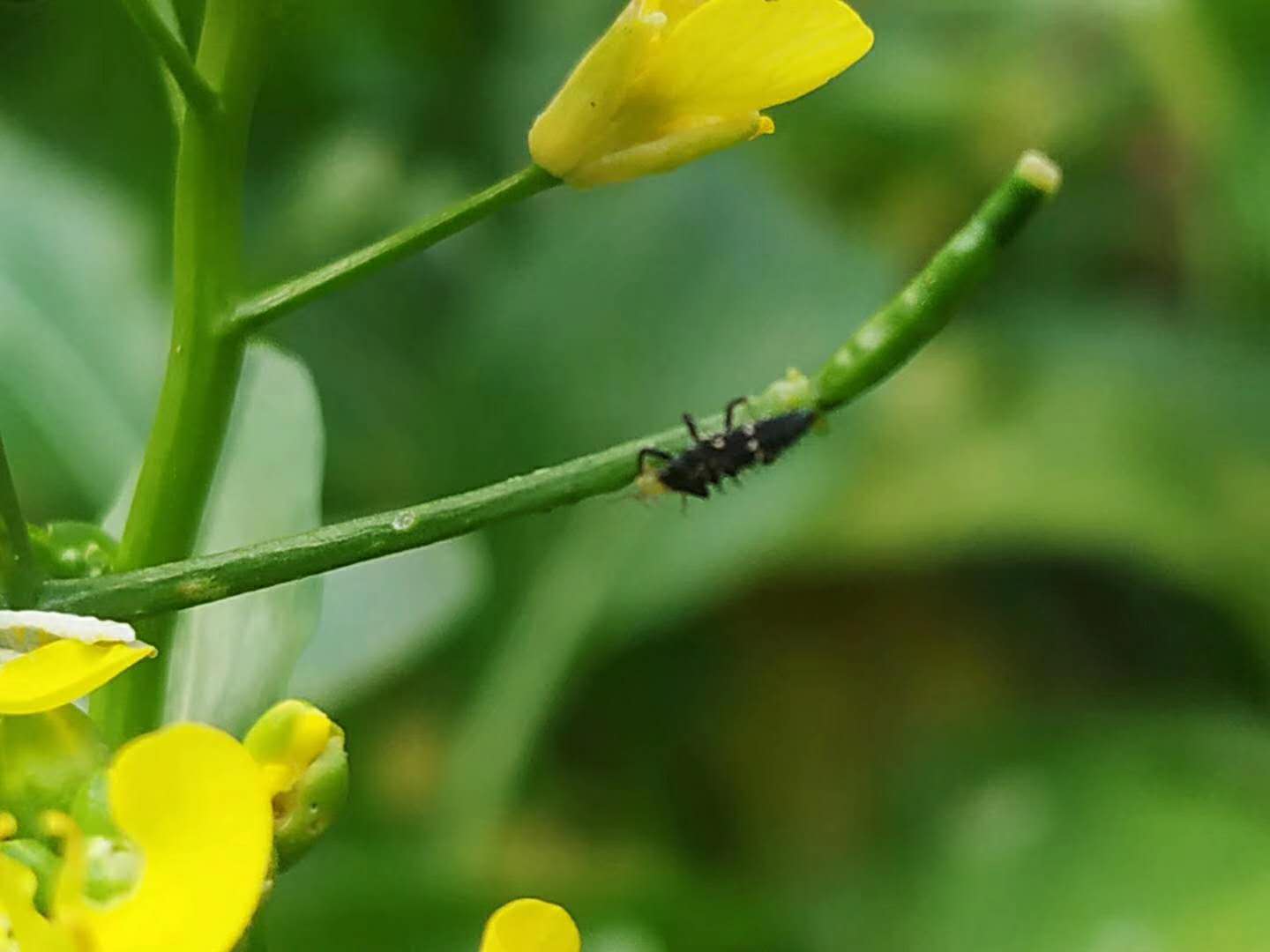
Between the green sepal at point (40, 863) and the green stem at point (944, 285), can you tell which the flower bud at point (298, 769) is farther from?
the green stem at point (944, 285)

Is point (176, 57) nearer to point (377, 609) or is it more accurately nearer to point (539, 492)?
point (539, 492)

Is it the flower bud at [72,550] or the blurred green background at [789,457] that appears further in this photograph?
the blurred green background at [789,457]

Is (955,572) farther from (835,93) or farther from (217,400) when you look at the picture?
(217,400)

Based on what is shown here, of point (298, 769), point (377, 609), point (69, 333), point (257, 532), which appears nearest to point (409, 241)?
point (298, 769)

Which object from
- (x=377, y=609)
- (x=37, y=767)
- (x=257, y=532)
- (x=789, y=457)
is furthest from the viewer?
(x=789, y=457)

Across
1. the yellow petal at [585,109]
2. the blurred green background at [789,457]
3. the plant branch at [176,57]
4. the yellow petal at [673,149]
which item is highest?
the plant branch at [176,57]

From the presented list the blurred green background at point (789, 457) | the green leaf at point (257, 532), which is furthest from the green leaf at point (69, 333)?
the green leaf at point (257, 532)
